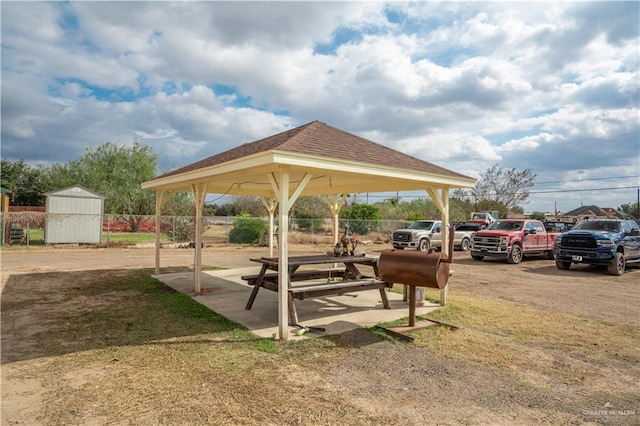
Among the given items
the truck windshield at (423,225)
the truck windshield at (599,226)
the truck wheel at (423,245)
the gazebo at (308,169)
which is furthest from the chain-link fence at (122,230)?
the truck windshield at (599,226)

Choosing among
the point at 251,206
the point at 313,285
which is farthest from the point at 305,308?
the point at 251,206

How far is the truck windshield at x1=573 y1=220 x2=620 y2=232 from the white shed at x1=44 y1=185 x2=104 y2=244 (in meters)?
22.2

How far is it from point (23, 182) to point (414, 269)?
47.5m

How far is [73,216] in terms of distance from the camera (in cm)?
1934

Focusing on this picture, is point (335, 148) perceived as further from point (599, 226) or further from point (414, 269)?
point (599, 226)

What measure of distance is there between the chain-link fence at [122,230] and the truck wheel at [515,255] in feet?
22.8

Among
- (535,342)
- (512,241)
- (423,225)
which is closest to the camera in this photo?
(535,342)

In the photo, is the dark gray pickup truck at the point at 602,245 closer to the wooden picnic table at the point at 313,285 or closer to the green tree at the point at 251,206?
the wooden picnic table at the point at 313,285

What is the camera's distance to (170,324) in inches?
243

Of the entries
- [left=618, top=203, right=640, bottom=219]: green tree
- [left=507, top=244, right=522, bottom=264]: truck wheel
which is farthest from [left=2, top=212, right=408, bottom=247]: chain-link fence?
[left=618, top=203, right=640, bottom=219]: green tree

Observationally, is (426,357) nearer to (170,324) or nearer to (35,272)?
(170,324)

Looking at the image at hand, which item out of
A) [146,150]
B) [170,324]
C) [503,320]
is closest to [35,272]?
[170,324]

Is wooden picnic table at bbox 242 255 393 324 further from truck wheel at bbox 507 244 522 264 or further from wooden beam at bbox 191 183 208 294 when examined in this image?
truck wheel at bbox 507 244 522 264

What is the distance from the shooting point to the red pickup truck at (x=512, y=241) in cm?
1588
